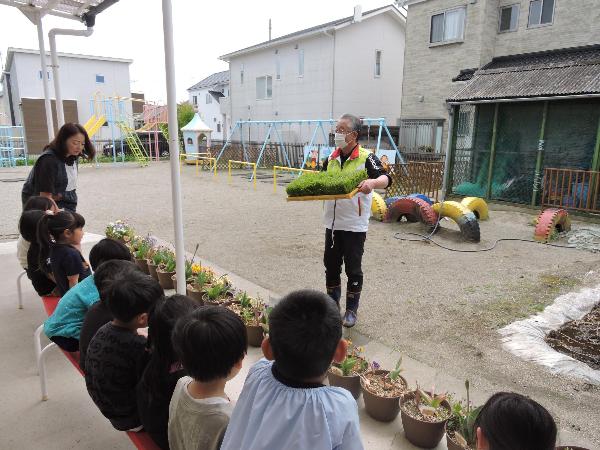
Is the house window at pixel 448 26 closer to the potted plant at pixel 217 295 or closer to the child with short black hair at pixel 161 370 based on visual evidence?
the potted plant at pixel 217 295

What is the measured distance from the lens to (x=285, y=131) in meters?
21.7

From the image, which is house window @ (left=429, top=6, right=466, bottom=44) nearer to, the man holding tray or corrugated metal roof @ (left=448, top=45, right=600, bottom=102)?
corrugated metal roof @ (left=448, top=45, right=600, bottom=102)

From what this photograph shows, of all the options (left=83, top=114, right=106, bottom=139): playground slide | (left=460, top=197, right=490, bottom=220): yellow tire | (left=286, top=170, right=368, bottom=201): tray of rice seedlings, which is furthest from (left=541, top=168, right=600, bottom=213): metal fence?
(left=83, top=114, right=106, bottom=139): playground slide

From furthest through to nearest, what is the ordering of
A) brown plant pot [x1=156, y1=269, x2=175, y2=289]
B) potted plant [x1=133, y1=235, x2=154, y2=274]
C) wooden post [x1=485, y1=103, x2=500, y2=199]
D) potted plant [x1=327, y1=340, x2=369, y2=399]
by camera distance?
1. wooden post [x1=485, y1=103, x2=500, y2=199]
2. potted plant [x1=133, y1=235, x2=154, y2=274]
3. brown plant pot [x1=156, y1=269, x2=175, y2=289]
4. potted plant [x1=327, y1=340, x2=369, y2=399]

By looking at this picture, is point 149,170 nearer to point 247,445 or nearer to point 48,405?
point 48,405

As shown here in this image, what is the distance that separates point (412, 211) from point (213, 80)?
1296 inches

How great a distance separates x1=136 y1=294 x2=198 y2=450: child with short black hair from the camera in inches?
66.5

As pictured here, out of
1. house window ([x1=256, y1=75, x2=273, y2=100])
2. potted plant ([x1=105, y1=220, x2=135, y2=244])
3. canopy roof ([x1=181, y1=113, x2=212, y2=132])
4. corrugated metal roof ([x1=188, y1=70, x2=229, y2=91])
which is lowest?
potted plant ([x1=105, y1=220, x2=135, y2=244])

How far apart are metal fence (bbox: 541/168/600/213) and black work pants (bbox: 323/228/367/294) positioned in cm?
708

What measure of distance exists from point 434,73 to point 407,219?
9.14m

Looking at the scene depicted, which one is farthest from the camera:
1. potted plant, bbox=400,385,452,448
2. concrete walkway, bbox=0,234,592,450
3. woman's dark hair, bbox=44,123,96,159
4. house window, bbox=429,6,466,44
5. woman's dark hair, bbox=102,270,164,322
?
house window, bbox=429,6,466,44

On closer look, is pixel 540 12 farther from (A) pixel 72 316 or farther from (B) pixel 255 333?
(A) pixel 72 316

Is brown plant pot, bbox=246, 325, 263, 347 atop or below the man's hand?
below

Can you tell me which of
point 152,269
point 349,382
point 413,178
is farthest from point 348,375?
point 413,178
